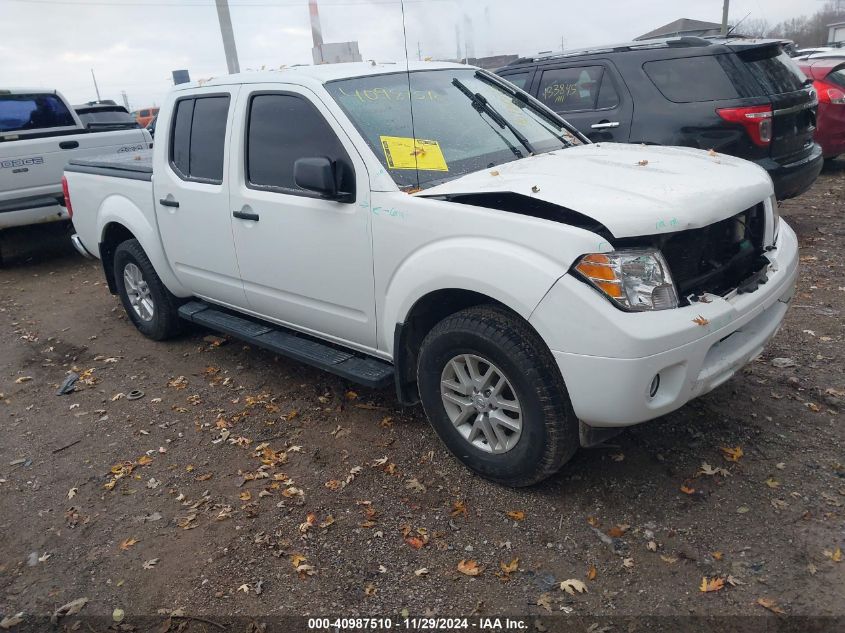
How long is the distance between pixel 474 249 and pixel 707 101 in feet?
12.6

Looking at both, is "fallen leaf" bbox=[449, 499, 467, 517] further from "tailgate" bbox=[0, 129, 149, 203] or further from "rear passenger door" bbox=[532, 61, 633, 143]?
"tailgate" bbox=[0, 129, 149, 203]

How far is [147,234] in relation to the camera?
17.0 feet

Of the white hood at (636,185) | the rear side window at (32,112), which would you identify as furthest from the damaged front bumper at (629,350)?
the rear side window at (32,112)

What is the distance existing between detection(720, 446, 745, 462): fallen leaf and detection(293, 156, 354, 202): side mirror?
2364 millimetres

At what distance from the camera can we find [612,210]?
2.72 meters

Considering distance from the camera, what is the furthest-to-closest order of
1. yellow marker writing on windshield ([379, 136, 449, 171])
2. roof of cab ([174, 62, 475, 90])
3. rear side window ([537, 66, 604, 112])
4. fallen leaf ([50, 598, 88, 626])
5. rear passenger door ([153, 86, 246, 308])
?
rear side window ([537, 66, 604, 112]), rear passenger door ([153, 86, 246, 308]), roof of cab ([174, 62, 475, 90]), yellow marker writing on windshield ([379, 136, 449, 171]), fallen leaf ([50, 598, 88, 626])

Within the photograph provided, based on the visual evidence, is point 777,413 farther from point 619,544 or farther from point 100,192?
point 100,192

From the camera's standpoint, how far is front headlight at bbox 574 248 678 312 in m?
2.66

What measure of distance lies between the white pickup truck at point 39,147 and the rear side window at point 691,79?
5979 millimetres

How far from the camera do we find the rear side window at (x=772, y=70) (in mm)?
5766

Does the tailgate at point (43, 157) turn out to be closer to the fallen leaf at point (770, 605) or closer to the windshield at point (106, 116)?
the windshield at point (106, 116)

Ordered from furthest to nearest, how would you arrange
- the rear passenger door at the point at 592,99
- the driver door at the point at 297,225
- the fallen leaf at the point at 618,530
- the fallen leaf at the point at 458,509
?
the rear passenger door at the point at 592,99, the driver door at the point at 297,225, the fallen leaf at the point at 458,509, the fallen leaf at the point at 618,530

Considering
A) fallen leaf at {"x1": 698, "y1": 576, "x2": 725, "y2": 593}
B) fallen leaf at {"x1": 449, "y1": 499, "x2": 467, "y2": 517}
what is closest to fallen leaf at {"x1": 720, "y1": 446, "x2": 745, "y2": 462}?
fallen leaf at {"x1": 698, "y1": 576, "x2": 725, "y2": 593}

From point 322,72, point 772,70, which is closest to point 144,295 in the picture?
point 322,72
